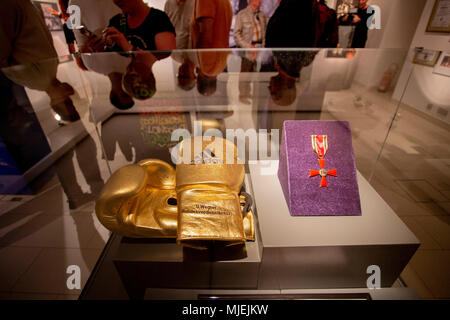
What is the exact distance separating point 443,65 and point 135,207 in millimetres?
1501

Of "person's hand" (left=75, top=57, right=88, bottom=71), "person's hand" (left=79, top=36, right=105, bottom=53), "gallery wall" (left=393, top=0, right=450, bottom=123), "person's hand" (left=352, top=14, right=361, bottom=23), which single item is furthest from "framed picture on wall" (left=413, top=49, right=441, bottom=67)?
"person's hand" (left=75, top=57, right=88, bottom=71)

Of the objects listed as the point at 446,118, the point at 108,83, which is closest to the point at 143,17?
the point at 108,83

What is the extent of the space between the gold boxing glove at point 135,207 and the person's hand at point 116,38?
2.33 ft

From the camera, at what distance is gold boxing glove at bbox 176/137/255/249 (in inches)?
23.7

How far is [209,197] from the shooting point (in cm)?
68

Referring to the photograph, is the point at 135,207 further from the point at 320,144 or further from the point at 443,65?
the point at 443,65

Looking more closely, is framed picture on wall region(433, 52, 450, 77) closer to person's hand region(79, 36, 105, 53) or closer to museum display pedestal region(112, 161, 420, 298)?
museum display pedestal region(112, 161, 420, 298)

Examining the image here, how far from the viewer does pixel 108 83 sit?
1117 mm

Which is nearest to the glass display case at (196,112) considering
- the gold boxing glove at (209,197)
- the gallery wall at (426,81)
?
the gallery wall at (426,81)

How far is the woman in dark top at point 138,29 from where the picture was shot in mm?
1002

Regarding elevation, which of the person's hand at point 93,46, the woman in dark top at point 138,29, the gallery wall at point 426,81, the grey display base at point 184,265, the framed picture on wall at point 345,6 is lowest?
the grey display base at point 184,265

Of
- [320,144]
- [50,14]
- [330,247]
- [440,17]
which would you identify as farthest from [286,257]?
[50,14]

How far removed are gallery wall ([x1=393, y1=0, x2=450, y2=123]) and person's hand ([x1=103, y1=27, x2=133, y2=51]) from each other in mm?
1469

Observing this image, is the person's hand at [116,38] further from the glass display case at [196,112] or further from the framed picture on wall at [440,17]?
the framed picture on wall at [440,17]
